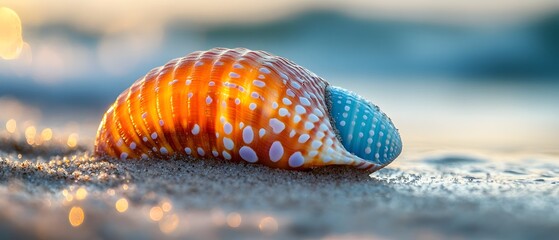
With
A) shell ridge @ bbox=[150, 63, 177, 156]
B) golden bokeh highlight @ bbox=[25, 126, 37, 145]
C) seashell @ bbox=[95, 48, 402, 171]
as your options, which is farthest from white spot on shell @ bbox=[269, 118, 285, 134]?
golden bokeh highlight @ bbox=[25, 126, 37, 145]

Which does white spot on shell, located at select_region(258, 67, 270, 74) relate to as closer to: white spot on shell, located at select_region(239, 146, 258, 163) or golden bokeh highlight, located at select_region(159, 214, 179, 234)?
white spot on shell, located at select_region(239, 146, 258, 163)

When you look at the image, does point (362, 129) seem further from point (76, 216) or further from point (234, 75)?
point (76, 216)

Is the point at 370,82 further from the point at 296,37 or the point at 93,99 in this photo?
the point at 93,99

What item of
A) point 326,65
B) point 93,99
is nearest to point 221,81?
point 93,99

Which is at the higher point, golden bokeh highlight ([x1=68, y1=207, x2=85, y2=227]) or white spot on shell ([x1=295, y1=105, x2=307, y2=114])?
white spot on shell ([x1=295, y1=105, x2=307, y2=114])

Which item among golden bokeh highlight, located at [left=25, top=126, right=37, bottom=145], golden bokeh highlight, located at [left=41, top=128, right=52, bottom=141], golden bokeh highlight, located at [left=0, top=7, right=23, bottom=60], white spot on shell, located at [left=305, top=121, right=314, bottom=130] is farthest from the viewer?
golden bokeh highlight, located at [left=0, top=7, right=23, bottom=60]

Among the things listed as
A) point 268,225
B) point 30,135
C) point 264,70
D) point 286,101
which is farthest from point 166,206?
point 30,135
